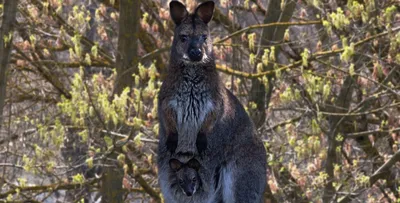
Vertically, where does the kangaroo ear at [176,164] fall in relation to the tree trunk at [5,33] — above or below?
below

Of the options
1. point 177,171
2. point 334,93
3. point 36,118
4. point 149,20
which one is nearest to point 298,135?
point 334,93

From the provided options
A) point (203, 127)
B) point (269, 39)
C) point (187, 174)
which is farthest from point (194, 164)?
point (269, 39)

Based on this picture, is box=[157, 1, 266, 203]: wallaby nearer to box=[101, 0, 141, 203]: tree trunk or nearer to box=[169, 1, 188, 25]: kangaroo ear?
box=[169, 1, 188, 25]: kangaroo ear

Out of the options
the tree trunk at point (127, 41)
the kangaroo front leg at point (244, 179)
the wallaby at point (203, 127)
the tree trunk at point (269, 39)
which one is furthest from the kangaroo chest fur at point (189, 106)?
the tree trunk at point (127, 41)

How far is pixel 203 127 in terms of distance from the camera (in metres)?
6.55

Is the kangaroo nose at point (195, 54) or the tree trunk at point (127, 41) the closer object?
the kangaroo nose at point (195, 54)

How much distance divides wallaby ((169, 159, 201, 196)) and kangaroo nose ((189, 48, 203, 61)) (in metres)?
0.74

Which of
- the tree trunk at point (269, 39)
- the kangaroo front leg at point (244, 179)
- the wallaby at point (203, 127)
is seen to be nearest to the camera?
the wallaby at point (203, 127)

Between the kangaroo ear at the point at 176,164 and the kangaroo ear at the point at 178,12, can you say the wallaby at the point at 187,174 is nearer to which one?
the kangaroo ear at the point at 176,164

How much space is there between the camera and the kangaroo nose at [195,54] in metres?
6.45

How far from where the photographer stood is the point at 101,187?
11742 mm

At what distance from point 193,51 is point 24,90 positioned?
6.31 metres

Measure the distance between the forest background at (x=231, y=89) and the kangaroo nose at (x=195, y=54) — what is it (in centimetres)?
339

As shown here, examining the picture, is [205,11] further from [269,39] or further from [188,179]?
[269,39]
